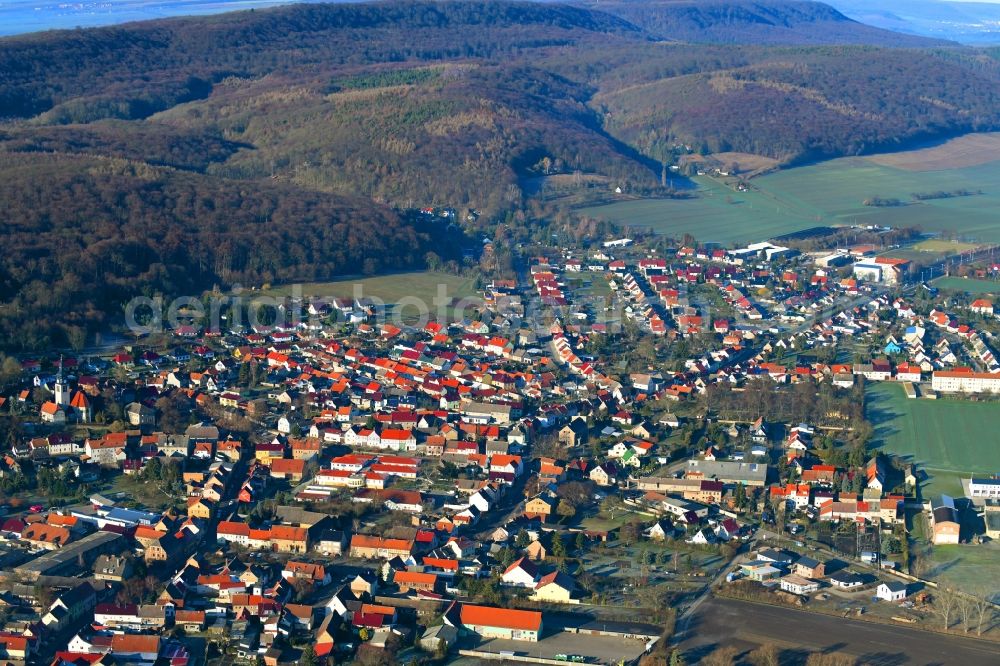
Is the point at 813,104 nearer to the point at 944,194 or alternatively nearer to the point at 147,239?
the point at 944,194

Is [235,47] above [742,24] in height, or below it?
below

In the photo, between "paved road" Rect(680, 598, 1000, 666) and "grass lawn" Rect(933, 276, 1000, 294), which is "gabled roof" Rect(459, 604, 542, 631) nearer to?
"paved road" Rect(680, 598, 1000, 666)

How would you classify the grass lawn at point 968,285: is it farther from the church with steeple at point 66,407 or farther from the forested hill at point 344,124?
the church with steeple at point 66,407

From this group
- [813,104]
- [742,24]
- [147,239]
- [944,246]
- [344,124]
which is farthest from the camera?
[742,24]

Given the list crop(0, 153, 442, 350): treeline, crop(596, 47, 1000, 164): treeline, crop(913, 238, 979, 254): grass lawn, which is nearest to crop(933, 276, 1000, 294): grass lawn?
crop(913, 238, 979, 254): grass lawn

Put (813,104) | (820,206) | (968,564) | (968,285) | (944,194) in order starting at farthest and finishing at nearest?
(813,104) < (944,194) < (820,206) < (968,285) < (968,564)

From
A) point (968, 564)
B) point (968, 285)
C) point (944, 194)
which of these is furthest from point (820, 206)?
point (968, 564)
